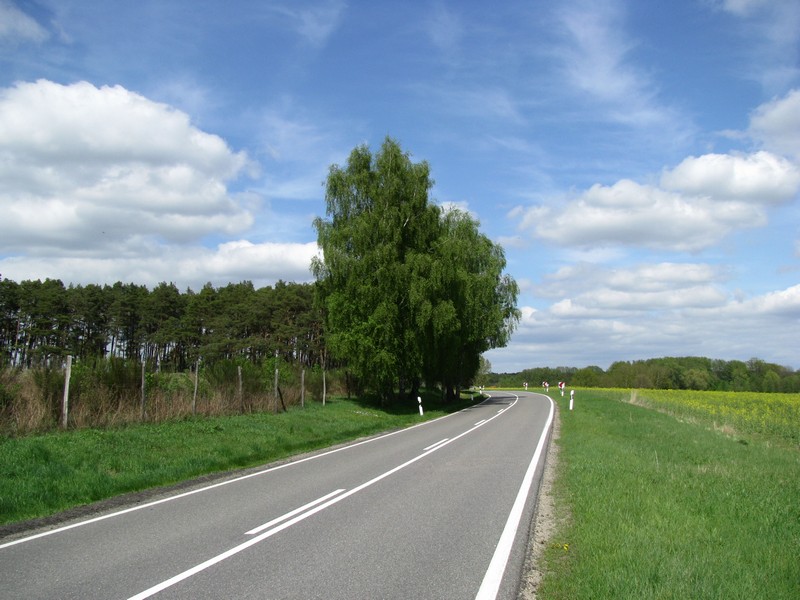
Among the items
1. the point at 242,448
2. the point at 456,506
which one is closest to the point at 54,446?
the point at 242,448

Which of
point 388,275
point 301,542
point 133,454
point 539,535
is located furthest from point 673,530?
point 388,275

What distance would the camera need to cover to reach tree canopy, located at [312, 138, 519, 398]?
3244 centimetres

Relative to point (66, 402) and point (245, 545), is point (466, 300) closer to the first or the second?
point (66, 402)

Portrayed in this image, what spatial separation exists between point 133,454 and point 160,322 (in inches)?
2392

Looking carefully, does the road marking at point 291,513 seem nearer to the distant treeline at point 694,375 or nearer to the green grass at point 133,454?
the green grass at point 133,454

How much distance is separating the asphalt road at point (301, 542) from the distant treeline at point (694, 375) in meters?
95.2

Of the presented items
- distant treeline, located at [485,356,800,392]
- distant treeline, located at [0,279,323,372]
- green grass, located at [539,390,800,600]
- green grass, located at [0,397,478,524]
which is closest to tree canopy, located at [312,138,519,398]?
green grass, located at [0,397,478,524]

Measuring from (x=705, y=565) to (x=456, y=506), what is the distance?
3720 mm

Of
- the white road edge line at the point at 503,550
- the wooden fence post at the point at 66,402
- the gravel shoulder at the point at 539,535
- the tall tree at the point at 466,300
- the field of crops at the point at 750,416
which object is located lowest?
the field of crops at the point at 750,416

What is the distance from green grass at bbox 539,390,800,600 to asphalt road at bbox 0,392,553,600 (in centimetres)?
65

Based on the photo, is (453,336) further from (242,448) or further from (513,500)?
(513,500)

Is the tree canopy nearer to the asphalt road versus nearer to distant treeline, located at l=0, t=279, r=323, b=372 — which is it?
the asphalt road

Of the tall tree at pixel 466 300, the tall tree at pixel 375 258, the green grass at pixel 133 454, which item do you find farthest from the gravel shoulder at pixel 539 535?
the tall tree at pixel 466 300

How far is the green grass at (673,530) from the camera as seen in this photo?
16.5 feet
